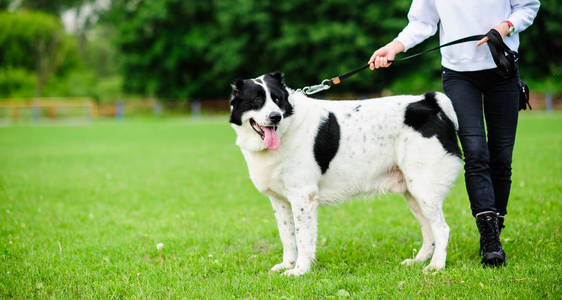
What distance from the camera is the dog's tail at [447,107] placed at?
411 cm

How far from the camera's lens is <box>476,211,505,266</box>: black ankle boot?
12.9 ft

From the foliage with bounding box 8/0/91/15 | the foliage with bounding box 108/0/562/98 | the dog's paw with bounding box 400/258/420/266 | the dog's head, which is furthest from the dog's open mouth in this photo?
the foliage with bounding box 8/0/91/15

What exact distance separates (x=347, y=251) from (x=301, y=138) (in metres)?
1.38

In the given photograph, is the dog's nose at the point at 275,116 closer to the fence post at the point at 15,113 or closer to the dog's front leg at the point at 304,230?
the dog's front leg at the point at 304,230

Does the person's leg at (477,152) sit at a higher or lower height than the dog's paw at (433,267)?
higher

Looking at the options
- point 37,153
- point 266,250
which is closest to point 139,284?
point 266,250

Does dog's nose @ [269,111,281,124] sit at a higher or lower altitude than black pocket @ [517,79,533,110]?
lower

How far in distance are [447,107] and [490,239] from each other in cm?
115

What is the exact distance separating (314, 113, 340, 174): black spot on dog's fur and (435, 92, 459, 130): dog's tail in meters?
0.89

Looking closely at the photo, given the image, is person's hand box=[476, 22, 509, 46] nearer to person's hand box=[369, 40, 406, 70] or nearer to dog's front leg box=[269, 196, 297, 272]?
person's hand box=[369, 40, 406, 70]

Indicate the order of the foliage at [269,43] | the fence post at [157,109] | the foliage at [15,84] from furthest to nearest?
the foliage at [15,84], the fence post at [157,109], the foliage at [269,43]

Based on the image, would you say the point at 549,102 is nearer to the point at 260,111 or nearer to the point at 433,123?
the point at 433,123

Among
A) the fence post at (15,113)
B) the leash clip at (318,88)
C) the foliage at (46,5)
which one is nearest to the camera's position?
the leash clip at (318,88)

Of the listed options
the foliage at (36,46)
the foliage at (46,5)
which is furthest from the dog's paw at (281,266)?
the foliage at (46,5)
